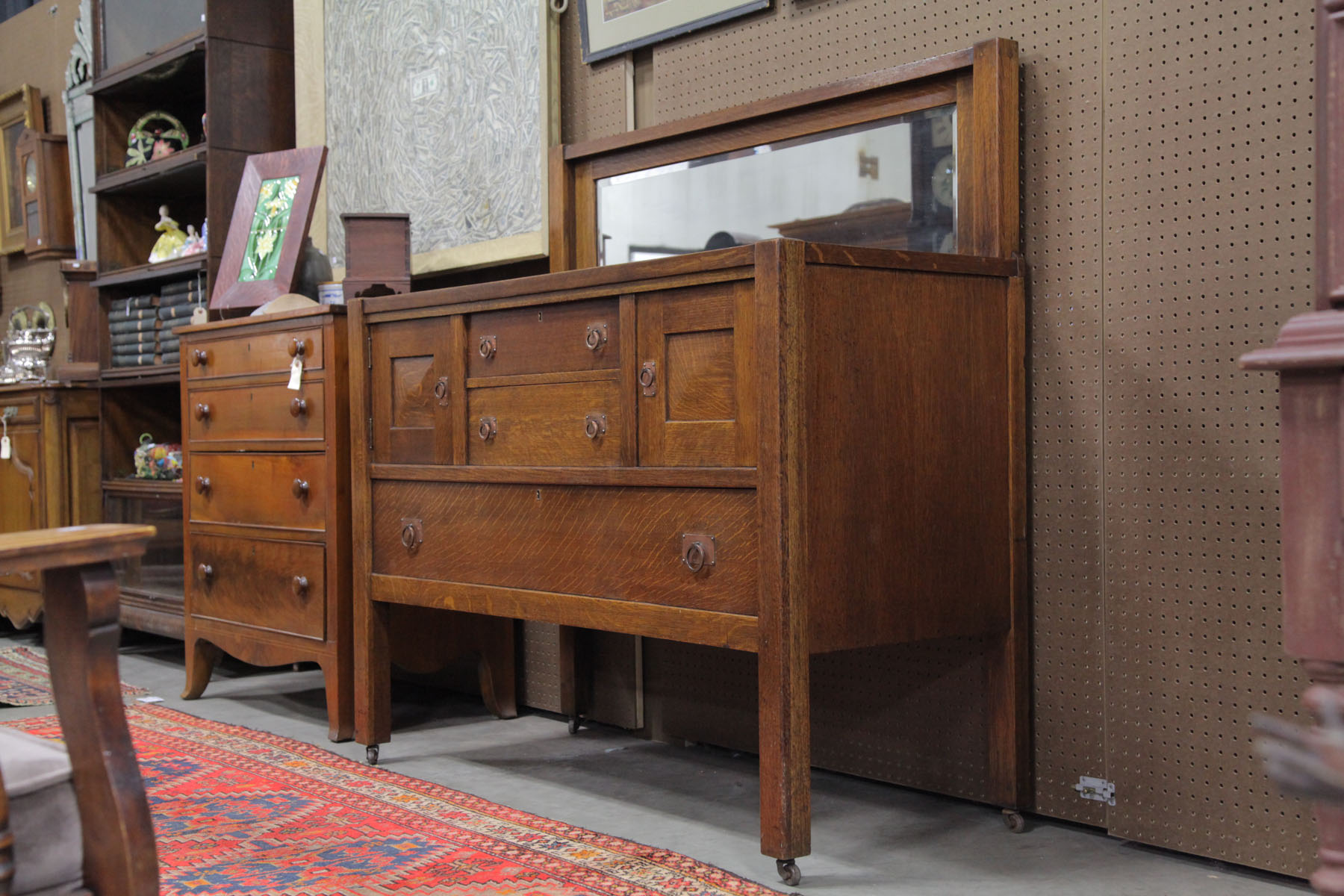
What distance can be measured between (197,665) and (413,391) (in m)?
1.57

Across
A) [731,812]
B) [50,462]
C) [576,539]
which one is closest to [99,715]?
[576,539]

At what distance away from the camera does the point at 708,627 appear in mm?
2525

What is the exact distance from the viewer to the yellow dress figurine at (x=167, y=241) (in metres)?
5.25

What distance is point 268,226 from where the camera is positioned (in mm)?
4379

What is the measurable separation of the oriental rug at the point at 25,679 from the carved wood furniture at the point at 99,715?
9.06 ft

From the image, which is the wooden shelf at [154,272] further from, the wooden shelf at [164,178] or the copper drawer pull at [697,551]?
the copper drawer pull at [697,551]

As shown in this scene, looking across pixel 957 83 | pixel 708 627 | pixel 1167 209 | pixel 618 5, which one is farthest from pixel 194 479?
pixel 1167 209

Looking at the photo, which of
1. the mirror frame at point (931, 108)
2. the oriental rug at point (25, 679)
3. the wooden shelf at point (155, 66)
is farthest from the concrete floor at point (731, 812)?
the wooden shelf at point (155, 66)

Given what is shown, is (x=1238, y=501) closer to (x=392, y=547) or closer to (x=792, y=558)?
(x=792, y=558)

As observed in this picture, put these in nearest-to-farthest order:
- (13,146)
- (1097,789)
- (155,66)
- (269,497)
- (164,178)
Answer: (1097,789) < (269,497) < (155,66) < (164,178) < (13,146)

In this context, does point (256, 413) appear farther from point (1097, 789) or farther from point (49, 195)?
point (49, 195)

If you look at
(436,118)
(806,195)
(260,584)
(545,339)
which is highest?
(436,118)

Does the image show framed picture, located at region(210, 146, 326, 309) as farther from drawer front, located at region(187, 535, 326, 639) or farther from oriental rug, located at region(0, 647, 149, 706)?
oriental rug, located at region(0, 647, 149, 706)

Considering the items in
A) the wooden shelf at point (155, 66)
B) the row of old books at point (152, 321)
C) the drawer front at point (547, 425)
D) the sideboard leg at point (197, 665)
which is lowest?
the sideboard leg at point (197, 665)
